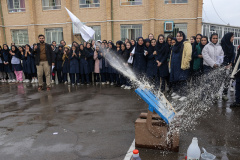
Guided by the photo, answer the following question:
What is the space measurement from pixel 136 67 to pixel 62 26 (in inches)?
502

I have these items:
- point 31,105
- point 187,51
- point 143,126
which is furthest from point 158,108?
point 31,105

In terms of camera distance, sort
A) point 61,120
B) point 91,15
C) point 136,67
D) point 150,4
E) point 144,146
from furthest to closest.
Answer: point 91,15 < point 150,4 < point 136,67 < point 61,120 < point 144,146

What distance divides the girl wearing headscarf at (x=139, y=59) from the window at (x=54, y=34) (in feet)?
41.6

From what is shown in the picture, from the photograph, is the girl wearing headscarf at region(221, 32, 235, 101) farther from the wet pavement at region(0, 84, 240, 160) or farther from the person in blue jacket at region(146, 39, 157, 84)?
the person in blue jacket at region(146, 39, 157, 84)

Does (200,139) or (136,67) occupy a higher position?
(136,67)

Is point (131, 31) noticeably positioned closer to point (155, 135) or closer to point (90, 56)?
point (90, 56)

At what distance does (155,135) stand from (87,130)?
5.27ft

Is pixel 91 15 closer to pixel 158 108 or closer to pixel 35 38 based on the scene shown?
pixel 35 38

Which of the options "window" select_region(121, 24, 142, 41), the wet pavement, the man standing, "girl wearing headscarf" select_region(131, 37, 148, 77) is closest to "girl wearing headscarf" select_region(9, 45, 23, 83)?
the man standing

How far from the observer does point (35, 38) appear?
18.4 meters

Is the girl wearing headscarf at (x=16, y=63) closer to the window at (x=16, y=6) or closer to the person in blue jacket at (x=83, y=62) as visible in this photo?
the person in blue jacket at (x=83, y=62)

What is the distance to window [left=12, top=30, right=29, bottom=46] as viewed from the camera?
19155mm

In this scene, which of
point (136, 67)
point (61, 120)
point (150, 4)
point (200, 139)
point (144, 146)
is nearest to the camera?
point (144, 146)

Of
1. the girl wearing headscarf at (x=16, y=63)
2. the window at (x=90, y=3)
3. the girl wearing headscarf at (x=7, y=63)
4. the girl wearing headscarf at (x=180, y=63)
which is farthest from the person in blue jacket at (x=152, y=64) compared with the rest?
the window at (x=90, y=3)
